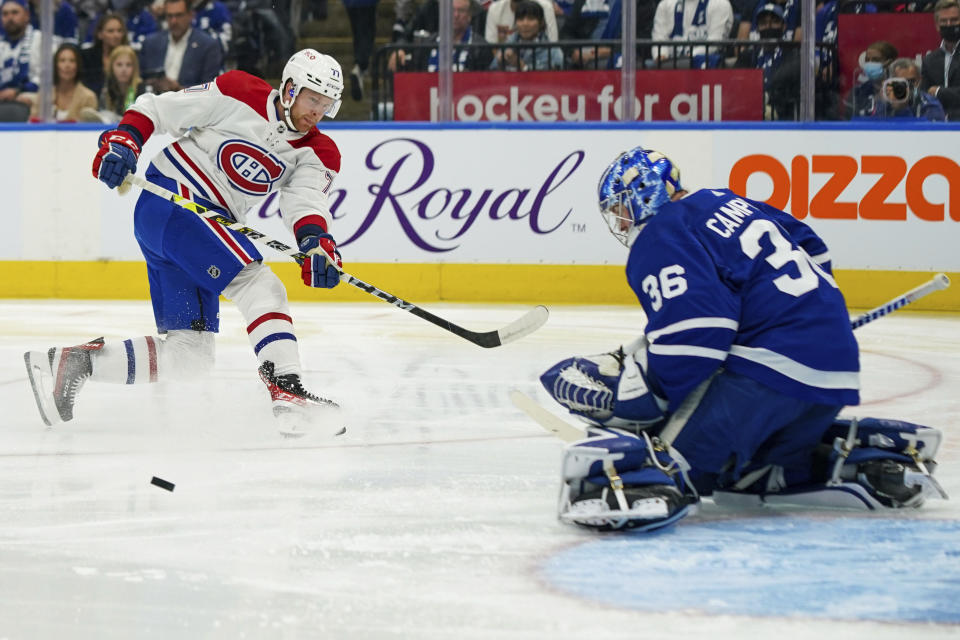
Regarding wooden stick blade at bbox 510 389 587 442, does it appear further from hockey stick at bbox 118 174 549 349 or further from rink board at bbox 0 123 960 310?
rink board at bbox 0 123 960 310

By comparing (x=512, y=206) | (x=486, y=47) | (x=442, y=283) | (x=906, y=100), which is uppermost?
(x=486, y=47)

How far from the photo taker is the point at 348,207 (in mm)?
6230

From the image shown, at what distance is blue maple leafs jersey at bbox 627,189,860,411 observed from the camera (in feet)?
7.04

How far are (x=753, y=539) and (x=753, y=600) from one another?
0.34 metres

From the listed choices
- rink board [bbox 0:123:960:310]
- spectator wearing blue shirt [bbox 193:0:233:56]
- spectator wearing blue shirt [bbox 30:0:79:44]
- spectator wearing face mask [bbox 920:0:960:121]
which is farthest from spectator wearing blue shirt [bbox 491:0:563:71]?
spectator wearing blue shirt [bbox 30:0:79:44]

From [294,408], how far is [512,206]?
10.4ft

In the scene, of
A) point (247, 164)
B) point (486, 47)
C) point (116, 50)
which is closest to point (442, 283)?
point (486, 47)

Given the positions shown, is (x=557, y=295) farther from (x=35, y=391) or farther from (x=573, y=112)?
(x=35, y=391)

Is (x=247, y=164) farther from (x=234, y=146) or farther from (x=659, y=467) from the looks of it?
(x=659, y=467)

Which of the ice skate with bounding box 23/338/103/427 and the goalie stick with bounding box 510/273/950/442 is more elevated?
the goalie stick with bounding box 510/273/950/442

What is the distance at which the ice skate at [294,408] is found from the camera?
3.14 m

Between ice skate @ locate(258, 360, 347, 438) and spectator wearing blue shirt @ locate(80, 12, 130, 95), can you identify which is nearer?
ice skate @ locate(258, 360, 347, 438)

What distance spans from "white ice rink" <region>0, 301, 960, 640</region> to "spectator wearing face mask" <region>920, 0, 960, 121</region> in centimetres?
251

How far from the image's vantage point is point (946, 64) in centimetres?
571
